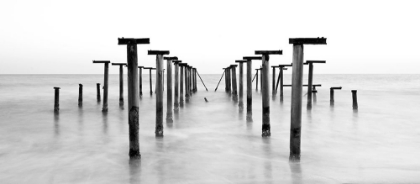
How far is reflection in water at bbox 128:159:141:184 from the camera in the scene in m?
5.19

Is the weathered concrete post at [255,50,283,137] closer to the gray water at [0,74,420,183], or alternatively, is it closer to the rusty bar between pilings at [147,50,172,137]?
the gray water at [0,74,420,183]

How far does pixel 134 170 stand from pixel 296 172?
7.87ft

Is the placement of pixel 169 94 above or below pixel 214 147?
above

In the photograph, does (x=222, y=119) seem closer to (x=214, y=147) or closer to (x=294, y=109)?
(x=214, y=147)

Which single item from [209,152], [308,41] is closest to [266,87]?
[209,152]

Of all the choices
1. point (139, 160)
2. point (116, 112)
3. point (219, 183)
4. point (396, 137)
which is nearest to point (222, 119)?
point (116, 112)

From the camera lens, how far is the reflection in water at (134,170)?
519 cm

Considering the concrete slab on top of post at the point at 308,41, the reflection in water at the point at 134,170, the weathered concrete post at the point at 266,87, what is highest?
the concrete slab on top of post at the point at 308,41

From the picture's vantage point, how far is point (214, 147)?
7289 mm

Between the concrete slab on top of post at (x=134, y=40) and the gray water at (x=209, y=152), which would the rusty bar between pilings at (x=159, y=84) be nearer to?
the gray water at (x=209, y=152)

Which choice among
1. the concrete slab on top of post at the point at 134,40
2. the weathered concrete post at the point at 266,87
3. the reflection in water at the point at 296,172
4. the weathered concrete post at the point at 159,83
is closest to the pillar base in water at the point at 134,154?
the concrete slab on top of post at the point at 134,40

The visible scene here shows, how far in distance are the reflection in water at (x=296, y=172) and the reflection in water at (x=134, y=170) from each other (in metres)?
2.18

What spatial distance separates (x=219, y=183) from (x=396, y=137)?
18.5 feet

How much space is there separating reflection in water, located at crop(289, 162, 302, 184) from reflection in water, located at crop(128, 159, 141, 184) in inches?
85.9
